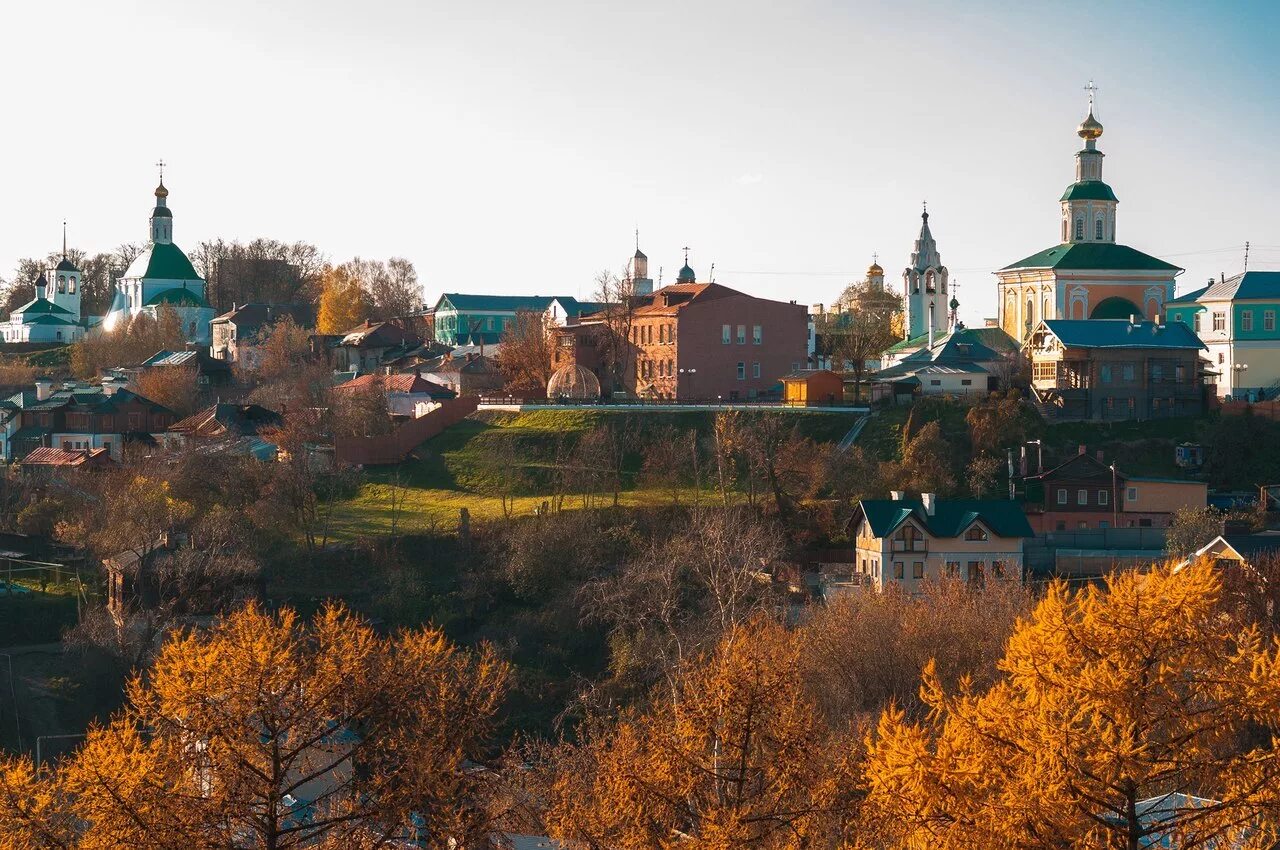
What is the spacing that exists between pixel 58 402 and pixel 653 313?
21107 mm

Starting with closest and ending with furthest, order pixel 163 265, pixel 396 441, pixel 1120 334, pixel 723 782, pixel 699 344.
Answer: pixel 723 782, pixel 1120 334, pixel 396 441, pixel 699 344, pixel 163 265

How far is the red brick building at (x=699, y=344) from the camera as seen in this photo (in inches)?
2277

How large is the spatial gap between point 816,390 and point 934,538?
41.7 ft

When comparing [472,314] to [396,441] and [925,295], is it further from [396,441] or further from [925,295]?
[396,441]

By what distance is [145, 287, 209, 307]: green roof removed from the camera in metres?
89.9

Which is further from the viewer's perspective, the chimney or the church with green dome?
the church with green dome

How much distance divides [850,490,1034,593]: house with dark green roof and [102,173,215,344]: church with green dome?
55939 millimetres

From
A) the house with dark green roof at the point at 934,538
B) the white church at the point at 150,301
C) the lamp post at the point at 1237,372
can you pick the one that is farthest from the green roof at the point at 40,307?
the house with dark green roof at the point at 934,538

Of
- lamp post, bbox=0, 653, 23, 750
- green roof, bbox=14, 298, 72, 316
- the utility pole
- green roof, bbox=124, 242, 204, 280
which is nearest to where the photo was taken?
the utility pole

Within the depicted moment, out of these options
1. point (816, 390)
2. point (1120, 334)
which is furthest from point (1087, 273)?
point (816, 390)

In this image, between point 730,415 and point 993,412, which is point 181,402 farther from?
point 993,412

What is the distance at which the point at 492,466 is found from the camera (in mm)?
50125

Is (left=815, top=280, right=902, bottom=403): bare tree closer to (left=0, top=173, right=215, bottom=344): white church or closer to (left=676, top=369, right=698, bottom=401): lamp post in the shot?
(left=676, top=369, right=698, bottom=401): lamp post

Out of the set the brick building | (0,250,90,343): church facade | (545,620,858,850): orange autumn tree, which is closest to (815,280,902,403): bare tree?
the brick building
